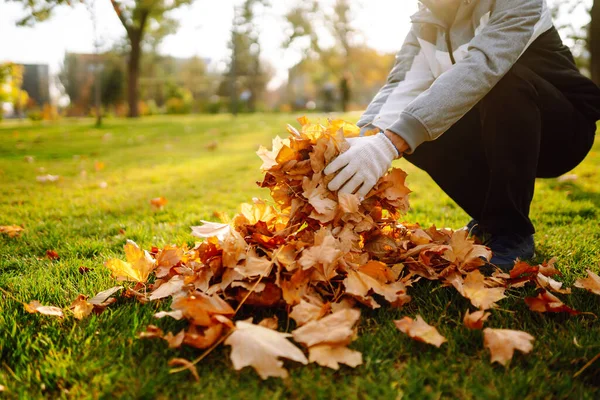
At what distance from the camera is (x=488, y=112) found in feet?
5.92

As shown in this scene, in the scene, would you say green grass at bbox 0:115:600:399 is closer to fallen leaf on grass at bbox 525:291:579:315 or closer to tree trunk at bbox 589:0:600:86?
fallen leaf on grass at bbox 525:291:579:315

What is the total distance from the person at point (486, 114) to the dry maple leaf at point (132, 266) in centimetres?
73

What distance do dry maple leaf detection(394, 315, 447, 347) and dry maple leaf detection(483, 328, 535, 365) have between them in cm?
11

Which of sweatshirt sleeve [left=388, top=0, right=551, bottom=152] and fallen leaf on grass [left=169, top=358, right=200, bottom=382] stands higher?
sweatshirt sleeve [left=388, top=0, right=551, bottom=152]

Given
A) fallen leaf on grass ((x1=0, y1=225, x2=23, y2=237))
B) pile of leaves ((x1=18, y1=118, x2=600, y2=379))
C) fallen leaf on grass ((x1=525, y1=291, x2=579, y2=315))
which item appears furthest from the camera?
fallen leaf on grass ((x1=0, y1=225, x2=23, y2=237))

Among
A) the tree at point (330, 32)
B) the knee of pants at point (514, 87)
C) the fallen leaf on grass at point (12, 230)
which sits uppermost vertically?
the tree at point (330, 32)

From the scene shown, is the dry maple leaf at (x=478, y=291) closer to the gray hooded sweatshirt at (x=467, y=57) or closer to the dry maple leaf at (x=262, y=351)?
the gray hooded sweatshirt at (x=467, y=57)

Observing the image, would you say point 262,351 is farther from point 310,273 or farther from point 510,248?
point 510,248

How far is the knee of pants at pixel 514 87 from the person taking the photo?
174 centimetres

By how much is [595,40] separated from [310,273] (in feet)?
28.1

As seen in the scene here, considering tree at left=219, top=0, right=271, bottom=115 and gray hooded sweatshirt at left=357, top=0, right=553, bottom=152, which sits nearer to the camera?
gray hooded sweatshirt at left=357, top=0, right=553, bottom=152

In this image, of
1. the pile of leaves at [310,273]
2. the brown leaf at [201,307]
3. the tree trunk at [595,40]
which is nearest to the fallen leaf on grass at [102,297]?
the pile of leaves at [310,273]

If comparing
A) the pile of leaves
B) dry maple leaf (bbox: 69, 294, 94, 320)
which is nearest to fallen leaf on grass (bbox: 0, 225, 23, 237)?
the pile of leaves

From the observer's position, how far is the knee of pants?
174 cm
